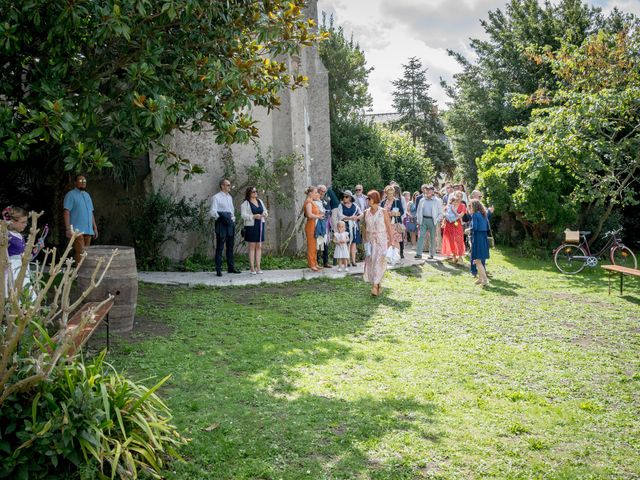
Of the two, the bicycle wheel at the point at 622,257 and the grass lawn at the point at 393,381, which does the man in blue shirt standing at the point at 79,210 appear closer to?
the grass lawn at the point at 393,381

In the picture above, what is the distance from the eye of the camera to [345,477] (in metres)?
3.89

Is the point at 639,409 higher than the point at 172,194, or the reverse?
the point at 172,194

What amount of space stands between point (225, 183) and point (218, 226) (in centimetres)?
92

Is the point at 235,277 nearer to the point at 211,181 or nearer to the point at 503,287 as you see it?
the point at 211,181

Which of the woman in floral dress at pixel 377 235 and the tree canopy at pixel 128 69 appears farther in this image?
the woman in floral dress at pixel 377 235

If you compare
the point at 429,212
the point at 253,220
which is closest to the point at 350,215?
the point at 253,220

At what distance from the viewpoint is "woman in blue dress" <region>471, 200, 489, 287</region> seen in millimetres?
11773

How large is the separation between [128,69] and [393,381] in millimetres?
4711

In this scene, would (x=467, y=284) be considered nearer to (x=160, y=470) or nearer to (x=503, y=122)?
(x=160, y=470)

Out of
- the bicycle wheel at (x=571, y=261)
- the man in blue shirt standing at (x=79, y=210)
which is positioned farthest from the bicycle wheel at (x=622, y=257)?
the man in blue shirt standing at (x=79, y=210)

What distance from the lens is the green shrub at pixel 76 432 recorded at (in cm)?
338

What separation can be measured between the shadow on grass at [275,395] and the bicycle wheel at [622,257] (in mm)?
7627

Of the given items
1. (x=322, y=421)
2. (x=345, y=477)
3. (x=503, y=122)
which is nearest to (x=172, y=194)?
(x=322, y=421)

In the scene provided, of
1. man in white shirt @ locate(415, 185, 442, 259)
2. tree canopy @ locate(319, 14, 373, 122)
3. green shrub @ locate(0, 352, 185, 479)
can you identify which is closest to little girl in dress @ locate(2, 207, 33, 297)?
green shrub @ locate(0, 352, 185, 479)
